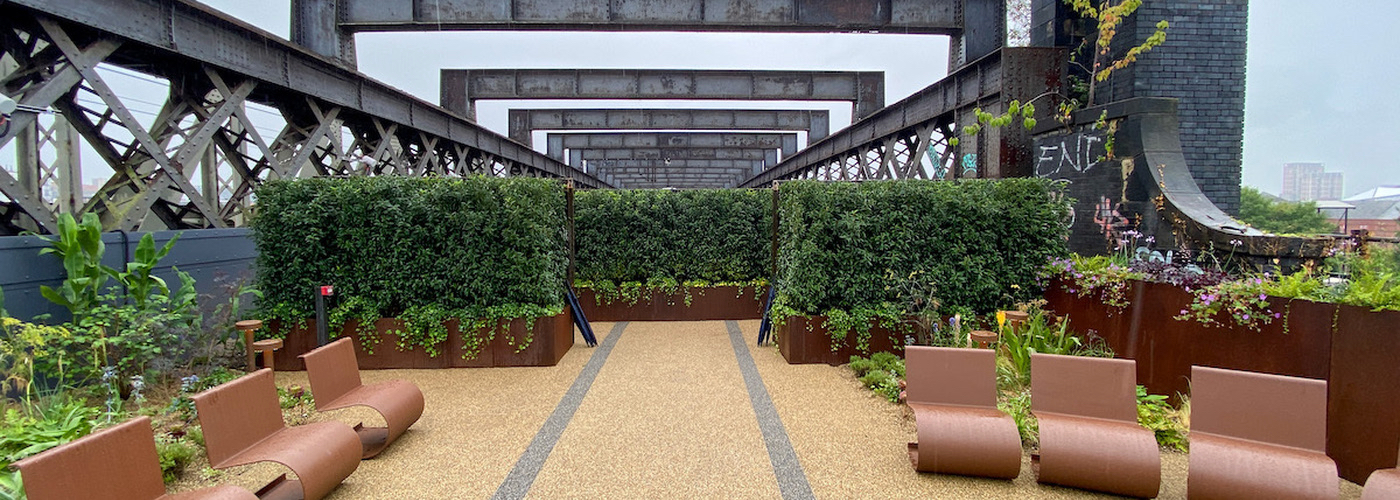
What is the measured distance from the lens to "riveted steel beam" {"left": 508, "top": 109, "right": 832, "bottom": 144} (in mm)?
21828

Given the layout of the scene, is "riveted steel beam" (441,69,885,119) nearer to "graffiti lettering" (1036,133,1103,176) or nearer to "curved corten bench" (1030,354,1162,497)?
"graffiti lettering" (1036,133,1103,176)

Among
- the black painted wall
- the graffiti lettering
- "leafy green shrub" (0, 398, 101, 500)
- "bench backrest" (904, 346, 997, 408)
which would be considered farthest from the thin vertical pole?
the black painted wall

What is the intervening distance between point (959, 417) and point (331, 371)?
14.4ft

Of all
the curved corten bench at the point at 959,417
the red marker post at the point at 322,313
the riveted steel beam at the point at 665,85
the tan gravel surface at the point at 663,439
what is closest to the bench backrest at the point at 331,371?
the tan gravel surface at the point at 663,439

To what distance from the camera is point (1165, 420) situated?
14.1ft

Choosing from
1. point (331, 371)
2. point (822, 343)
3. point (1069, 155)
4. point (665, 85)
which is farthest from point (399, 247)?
point (665, 85)

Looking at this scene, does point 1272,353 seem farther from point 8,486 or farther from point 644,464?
point 8,486

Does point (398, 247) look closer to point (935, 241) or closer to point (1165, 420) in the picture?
point (935, 241)

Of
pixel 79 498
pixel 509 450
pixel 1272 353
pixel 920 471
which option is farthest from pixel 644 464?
pixel 1272 353

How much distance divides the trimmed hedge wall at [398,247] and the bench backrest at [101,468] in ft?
13.3

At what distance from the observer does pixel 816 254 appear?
6.65m

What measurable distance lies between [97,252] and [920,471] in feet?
24.6

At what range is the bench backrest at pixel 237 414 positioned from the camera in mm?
2922

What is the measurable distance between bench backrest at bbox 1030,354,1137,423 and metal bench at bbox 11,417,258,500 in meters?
4.56
